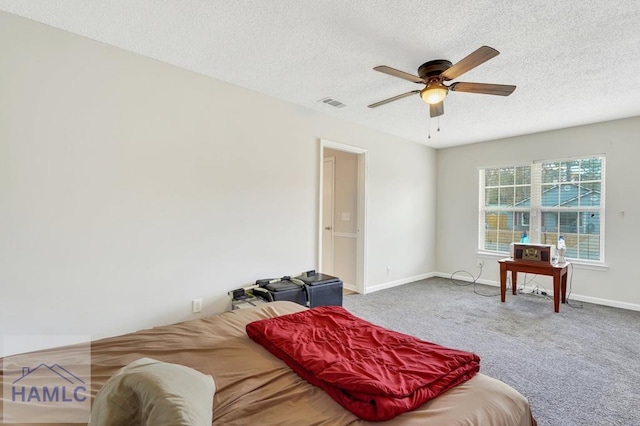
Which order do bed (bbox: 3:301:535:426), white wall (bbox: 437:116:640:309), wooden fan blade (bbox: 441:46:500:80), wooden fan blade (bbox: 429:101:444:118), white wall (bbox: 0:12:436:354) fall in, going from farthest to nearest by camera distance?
white wall (bbox: 437:116:640:309) → wooden fan blade (bbox: 429:101:444:118) → white wall (bbox: 0:12:436:354) → wooden fan blade (bbox: 441:46:500:80) → bed (bbox: 3:301:535:426)

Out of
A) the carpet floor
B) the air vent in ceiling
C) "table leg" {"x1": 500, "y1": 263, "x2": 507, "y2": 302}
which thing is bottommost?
the carpet floor

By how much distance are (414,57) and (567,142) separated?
11.1ft

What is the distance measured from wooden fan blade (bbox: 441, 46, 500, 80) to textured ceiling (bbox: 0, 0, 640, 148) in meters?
0.21

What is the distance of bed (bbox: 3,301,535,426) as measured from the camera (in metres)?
1.00

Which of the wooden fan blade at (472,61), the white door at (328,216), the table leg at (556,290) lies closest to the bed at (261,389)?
the wooden fan blade at (472,61)

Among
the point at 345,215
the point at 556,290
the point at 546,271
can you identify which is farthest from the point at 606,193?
the point at 345,215

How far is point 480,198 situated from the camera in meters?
5.33

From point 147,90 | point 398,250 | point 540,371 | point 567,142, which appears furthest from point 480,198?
point 147,90

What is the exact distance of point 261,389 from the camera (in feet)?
3.78

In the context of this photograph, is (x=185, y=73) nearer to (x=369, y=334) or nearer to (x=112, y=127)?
(x=112, y=127)

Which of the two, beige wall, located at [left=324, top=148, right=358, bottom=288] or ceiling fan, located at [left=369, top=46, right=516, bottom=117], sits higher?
ceiling fan, located at [left=369, top=46, right=516, bottom=117]

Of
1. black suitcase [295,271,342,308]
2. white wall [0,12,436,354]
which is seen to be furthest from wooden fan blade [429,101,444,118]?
black suitcase [295,271,342,308]

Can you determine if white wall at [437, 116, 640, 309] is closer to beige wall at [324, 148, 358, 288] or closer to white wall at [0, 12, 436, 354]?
beige wall at [324, 148, 358, 288]

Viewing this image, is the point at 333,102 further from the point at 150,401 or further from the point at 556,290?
the point at 556,290
